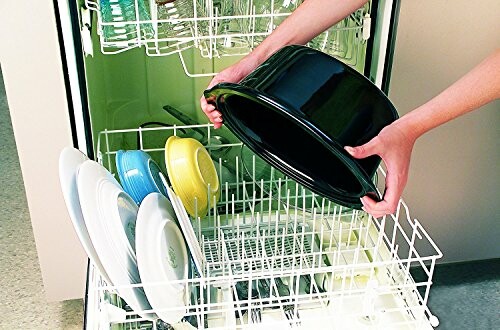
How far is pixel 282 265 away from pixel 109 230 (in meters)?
0.37

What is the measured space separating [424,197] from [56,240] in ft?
2.75

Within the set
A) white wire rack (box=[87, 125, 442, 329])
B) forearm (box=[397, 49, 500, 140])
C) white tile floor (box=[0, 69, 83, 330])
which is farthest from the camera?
white tile floor (box=[0, 69, 83, 330])

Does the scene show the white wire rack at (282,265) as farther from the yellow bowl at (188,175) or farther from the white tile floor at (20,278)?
the white tile floor at (20,278)

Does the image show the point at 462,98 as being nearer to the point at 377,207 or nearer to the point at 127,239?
the point at 377,207

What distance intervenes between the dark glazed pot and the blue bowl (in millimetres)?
216

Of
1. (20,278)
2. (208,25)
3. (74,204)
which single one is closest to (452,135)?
(208,25)

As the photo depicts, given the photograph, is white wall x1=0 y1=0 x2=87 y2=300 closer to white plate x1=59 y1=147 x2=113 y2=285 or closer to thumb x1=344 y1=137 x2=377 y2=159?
white plate x1=59 y1=147 x2=113 y2=285

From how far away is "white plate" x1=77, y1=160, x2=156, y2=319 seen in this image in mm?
913

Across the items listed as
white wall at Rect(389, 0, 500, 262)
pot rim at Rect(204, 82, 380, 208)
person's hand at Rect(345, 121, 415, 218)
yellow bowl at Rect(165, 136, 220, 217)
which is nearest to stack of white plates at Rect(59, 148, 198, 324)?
yellow bowl at Rect(165, 136, 220, 217)

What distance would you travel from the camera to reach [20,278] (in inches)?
68.4

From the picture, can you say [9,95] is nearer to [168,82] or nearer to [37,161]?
[37,161]

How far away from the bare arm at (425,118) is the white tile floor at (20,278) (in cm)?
100

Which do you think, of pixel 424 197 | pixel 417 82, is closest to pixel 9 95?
pixel 417 82

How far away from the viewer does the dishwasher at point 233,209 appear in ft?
3.32
